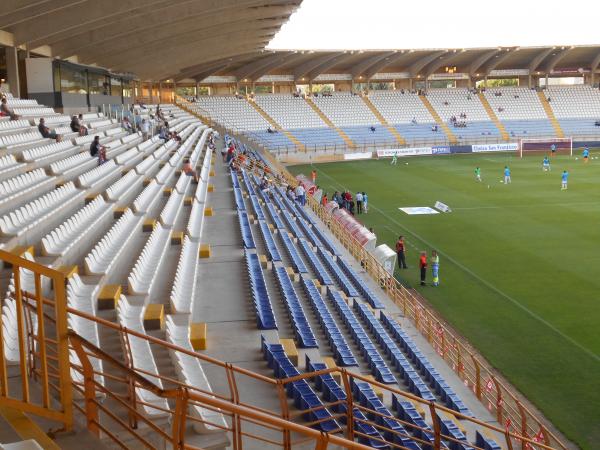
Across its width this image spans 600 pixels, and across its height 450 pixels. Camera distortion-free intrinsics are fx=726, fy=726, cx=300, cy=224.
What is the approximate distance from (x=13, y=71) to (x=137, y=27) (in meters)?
4.61

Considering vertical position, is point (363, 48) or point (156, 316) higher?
point (363, 48)

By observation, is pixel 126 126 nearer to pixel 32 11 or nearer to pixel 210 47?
pixel 32 11

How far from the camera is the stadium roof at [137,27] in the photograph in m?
20.8

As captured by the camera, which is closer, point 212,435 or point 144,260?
point 212,435

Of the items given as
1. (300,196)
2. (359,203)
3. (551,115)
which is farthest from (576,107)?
(300,196)

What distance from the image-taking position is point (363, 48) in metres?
64.6

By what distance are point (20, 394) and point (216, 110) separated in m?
63.5

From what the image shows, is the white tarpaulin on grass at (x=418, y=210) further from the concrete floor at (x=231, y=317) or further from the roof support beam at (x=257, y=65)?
the roof support beam at (x=257, y=65)

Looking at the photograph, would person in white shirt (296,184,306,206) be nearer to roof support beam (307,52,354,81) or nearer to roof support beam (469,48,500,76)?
roof support beam (307,52,354,81)

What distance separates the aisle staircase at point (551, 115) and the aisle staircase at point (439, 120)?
973 cm

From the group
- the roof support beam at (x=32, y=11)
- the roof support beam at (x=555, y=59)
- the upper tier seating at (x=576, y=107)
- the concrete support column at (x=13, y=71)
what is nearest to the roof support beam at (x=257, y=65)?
the upper tier seating at (x=576, y=107)

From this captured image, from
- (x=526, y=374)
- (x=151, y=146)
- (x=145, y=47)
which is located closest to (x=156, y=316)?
(x=526, y=374)

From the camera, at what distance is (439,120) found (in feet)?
228

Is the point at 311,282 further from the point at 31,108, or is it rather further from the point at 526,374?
the point at 31,108
